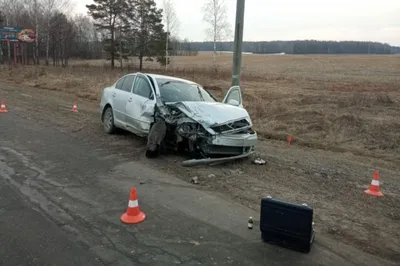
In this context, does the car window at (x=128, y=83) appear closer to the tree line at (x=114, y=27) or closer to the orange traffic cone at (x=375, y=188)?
the orange traffic cone at (x=375, y=188)

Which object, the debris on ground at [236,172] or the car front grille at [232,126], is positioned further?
the car front grille at [232,126]

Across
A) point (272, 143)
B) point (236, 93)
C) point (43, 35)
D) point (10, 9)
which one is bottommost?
point (272, 143)

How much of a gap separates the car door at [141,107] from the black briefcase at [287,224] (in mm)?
4387

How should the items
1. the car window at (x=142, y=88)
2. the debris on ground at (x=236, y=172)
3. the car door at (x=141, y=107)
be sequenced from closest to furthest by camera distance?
the debris on ground at (x=236, y=172), the car door at (x=141, y=107), the car window at (x=142, y=88)

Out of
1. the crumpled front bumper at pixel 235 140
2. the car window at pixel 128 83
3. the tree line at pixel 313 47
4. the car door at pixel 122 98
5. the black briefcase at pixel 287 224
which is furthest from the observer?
the tree line at pixel 313 47

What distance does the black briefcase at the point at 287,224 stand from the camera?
12.8 ft

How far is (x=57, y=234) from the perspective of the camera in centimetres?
A: 418

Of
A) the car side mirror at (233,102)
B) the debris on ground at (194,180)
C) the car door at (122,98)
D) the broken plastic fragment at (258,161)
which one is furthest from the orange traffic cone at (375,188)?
the car door at (122,98)

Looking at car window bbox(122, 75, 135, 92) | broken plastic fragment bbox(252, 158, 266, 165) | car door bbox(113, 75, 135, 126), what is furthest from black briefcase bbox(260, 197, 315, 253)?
car window bbox(122, 75, 135, 92)

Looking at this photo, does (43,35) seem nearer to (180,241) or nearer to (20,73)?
(20,73)

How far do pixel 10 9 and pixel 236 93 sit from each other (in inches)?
2878

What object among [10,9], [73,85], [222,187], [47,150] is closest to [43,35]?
[10,9]

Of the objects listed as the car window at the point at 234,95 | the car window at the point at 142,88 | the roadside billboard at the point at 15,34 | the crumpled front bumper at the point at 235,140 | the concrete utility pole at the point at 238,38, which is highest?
the roadside billboard at the point at 15,34

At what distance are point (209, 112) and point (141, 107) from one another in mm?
1748
